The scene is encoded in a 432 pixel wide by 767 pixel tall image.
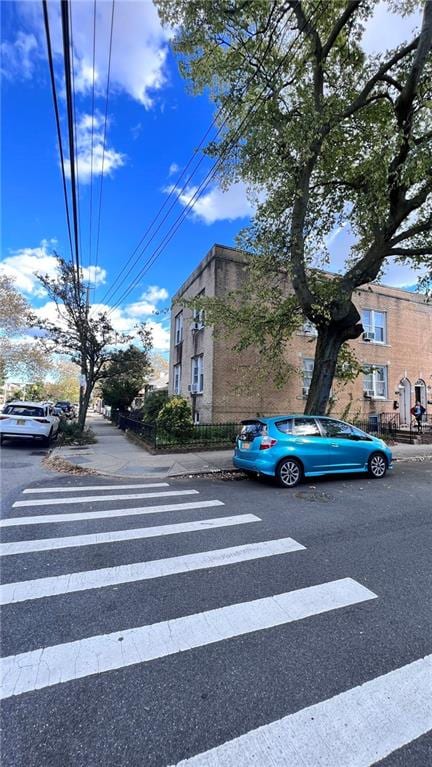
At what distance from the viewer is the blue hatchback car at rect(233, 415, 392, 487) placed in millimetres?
8241

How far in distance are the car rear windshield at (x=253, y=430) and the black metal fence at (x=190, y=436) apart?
4645mm

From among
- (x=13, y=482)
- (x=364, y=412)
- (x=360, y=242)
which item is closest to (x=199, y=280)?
(x=360, y=242)

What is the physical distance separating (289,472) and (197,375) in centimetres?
1183

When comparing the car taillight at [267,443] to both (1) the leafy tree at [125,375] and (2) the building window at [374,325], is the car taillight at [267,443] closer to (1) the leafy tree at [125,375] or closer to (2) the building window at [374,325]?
(1) the leafy tree at [125,375]

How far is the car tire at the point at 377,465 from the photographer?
9406mm

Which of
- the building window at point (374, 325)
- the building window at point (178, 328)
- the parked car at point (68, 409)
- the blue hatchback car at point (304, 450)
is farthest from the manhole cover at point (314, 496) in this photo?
the parked car at point (68, 409)

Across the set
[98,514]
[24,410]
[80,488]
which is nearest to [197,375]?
[24,410]

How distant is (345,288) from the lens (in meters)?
11.1

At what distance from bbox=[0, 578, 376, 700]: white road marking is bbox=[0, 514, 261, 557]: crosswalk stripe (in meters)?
2.04

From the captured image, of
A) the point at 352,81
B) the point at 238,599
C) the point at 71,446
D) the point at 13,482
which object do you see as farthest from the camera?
the point at 71,446

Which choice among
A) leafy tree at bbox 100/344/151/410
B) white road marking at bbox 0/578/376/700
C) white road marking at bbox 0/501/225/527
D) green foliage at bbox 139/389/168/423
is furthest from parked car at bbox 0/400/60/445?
white road marking at bbox 0/578/376/700

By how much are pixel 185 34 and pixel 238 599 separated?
1398 cm

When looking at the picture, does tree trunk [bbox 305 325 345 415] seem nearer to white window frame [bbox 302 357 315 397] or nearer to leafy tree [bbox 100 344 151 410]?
white window frame [bbox 302 357 315 397]

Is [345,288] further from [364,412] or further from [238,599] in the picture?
[364,412]
